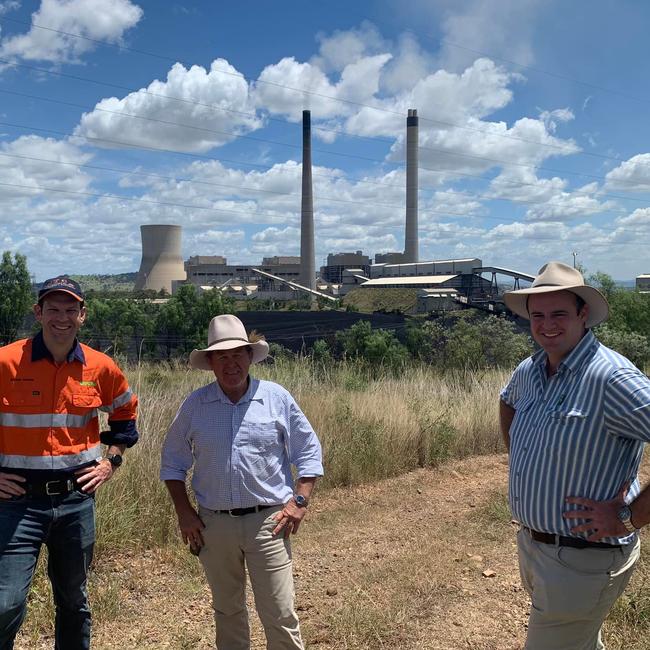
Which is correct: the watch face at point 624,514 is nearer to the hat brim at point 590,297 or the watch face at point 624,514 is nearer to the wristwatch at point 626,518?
the wristwatch at point 626,518

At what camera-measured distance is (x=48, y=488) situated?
263 cm

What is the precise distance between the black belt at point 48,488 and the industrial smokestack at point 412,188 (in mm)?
76689

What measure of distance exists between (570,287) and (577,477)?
0.68m

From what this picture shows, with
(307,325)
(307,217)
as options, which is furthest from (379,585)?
(307,217)

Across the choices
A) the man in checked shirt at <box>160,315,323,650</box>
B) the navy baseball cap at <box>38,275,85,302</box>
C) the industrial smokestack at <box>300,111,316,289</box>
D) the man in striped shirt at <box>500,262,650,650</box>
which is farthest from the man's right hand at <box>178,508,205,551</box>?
the industrial smokestack at <box>300,111,316,289</box>

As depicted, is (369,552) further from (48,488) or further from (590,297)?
(590,297)

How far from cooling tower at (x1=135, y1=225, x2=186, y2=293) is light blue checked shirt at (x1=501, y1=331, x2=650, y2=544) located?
3164 inches

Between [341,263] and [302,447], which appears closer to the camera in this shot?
[302,447]

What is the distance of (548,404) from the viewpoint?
2.24m

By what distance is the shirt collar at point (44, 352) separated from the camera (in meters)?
2.75

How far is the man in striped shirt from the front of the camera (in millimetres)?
2055

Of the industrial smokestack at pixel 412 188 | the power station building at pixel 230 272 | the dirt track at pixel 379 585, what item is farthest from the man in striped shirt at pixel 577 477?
the power station building at pixel 230 272

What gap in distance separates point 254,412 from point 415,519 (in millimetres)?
2942

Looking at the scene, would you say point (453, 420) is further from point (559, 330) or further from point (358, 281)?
point (358, 281)
